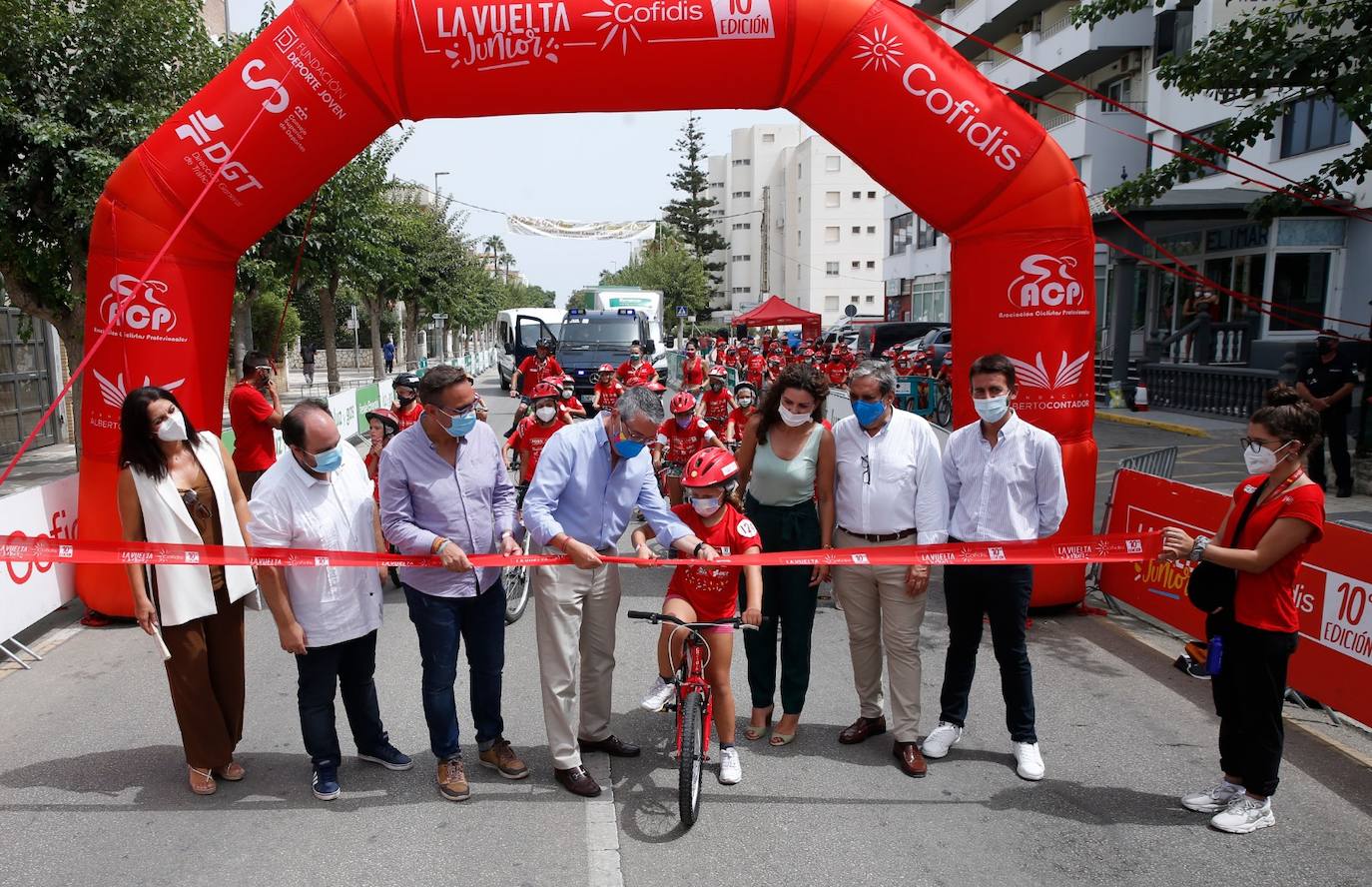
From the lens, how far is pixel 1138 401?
20594 millimetres

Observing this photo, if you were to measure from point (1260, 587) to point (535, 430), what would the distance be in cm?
622

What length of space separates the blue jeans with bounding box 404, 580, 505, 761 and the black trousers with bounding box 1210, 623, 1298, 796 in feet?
10.4

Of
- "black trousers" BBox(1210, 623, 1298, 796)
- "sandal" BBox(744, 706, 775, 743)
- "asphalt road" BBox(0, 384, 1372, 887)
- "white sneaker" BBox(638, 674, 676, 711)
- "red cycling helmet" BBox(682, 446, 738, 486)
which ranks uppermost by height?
"red cycling helmet" BBox(682, 446, 738, 486)

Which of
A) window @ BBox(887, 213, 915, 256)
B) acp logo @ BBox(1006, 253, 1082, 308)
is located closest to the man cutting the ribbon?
acp logo @ BBox(1006, 253, 1082, 308)

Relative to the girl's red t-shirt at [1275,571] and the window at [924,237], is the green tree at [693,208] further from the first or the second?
the girl's red t-shirt at [1275,571]

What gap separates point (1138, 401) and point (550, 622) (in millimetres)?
19408

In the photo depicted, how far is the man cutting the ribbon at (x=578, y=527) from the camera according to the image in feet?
14.0

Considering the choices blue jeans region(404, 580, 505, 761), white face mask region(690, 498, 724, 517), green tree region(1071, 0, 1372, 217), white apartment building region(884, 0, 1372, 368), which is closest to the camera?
blue jeans region(404, 580, 505, 761)

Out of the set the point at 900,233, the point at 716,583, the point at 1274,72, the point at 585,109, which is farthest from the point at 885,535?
the point at 900,233

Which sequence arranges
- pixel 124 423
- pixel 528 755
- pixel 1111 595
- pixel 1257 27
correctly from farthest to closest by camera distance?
pixel 1257 27 → pixel 1111 595 → pixel 528 755 → pixel 124 423

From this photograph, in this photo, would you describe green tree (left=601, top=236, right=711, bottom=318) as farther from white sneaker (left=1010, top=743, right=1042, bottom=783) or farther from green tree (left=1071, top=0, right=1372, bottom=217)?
white sneaker (left=1010, top=743, right=1042, bottom=783)

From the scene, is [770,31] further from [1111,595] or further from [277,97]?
[1111,595]

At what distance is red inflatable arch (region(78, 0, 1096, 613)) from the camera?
20.3 feet

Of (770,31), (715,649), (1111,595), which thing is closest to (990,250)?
(770,31)
